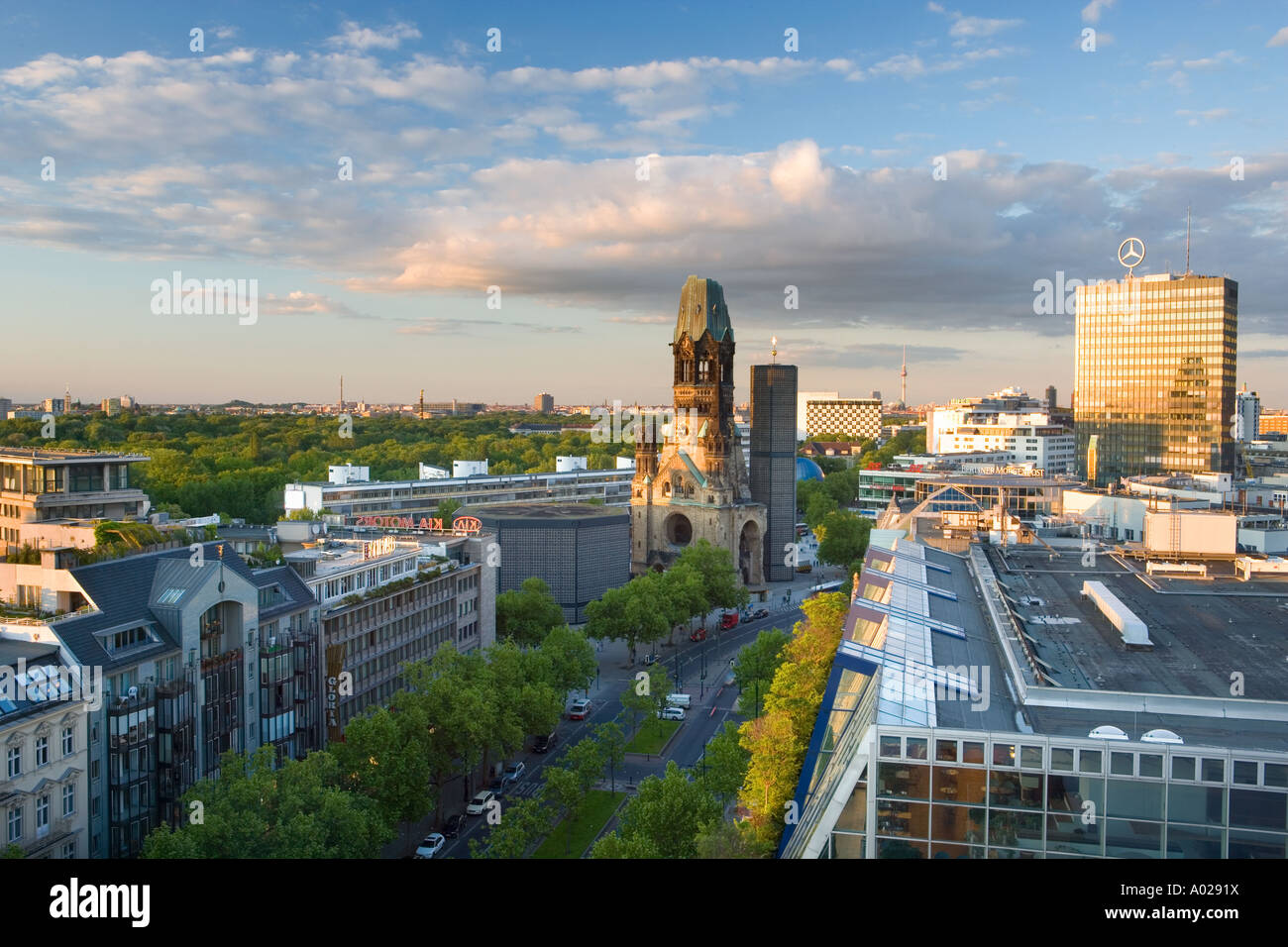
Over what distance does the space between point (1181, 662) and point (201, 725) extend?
32.7 m

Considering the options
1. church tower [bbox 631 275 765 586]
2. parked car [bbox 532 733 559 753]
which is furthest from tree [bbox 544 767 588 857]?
church tower [bbox 631 275 765 586]

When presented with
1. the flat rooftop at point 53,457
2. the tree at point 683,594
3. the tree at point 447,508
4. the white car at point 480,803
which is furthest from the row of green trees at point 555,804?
the tree at point 447,508

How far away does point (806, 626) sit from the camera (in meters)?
56.6

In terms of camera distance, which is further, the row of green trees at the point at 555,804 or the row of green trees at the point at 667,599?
the row of green trees at the point at 667,599

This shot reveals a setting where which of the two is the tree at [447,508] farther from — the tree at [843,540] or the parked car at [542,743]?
the parked car at [542,743]

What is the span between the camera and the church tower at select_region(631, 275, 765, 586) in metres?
102

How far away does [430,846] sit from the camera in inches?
1537

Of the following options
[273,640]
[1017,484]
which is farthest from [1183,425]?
[273,640]

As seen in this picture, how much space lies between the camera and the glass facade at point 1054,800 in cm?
1945

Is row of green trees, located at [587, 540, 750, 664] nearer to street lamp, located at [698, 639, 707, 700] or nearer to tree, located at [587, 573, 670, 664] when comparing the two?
tree, located at [587, 573, 670, 664]

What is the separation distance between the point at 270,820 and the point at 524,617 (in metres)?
35.9

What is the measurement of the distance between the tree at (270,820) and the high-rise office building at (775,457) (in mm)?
75736

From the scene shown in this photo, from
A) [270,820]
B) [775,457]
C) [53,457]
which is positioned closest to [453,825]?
[270,820]
